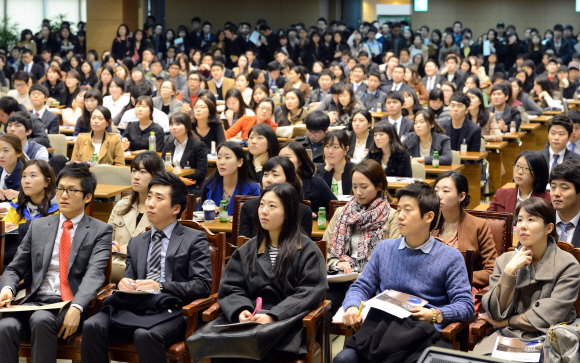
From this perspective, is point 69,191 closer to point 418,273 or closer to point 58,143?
point 418,273

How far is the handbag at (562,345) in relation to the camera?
2.61m

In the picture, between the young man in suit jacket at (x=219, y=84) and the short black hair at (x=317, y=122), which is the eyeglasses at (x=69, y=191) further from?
the young man in suit jacket at (x=219, y=84)

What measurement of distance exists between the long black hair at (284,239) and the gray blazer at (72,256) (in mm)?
756

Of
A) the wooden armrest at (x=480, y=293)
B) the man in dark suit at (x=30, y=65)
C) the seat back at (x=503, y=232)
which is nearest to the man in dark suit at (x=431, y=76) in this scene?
the man in dark suit at (x=30, y=65)

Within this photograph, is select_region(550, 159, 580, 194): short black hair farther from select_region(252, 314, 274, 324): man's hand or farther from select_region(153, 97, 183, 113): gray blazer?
select_region(153, 97, 183, 113): gray blazer

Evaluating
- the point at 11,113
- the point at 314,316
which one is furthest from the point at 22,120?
the point at 314,316

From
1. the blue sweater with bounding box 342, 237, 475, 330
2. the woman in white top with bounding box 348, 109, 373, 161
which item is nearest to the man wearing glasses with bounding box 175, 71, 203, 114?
the woman in white top with bounding box 348, 109, 373, 161

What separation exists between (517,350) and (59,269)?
2.19 meters

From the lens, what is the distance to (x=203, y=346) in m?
2.81

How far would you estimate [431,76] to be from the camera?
38.4 ft

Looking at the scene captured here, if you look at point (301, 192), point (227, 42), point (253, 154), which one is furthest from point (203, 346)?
point (227, 42)

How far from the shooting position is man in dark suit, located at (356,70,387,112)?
9820 millimetres

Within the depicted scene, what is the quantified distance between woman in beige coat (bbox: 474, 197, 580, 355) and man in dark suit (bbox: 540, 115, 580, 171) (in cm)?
256

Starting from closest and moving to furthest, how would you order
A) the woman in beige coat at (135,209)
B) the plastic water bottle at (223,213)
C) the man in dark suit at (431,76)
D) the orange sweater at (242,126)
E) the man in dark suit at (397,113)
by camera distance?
the woman in beige coat at (135,209) < the plastic water bottle at (223,213) < the man in dark suit at (397,113) < the orange sweater at (242,126) < the man in dark suit at (431,76)
